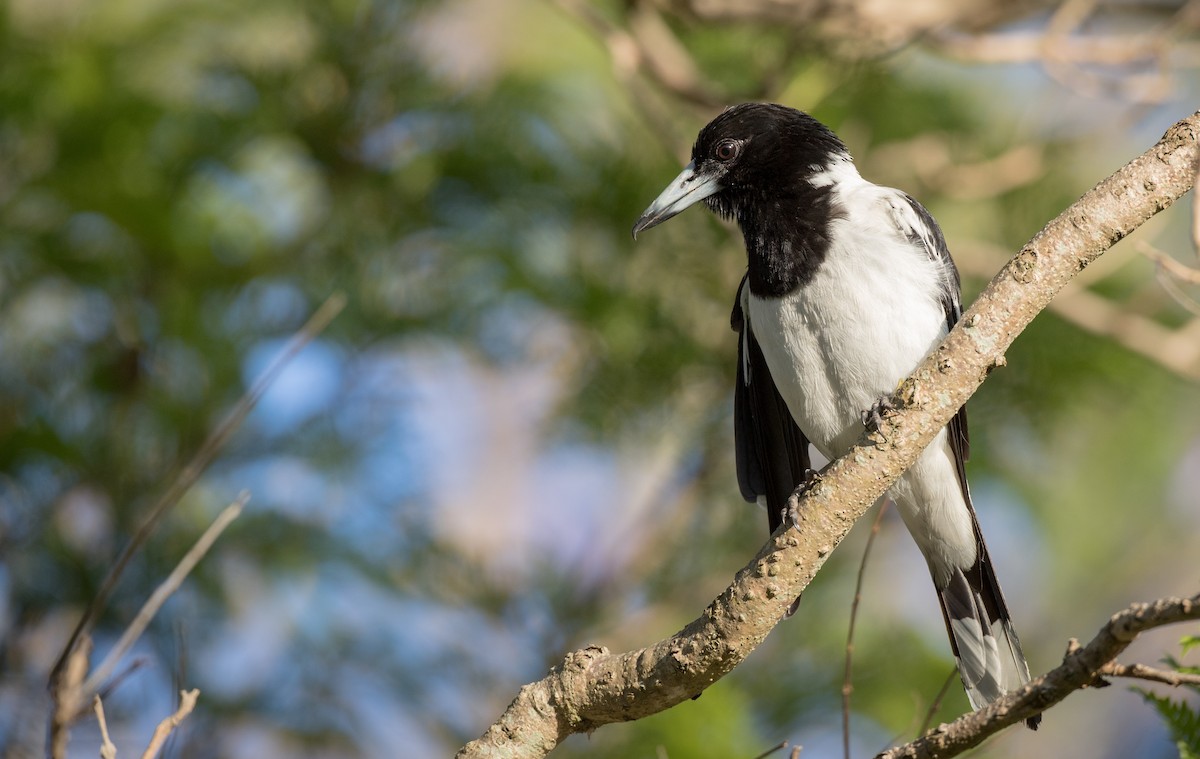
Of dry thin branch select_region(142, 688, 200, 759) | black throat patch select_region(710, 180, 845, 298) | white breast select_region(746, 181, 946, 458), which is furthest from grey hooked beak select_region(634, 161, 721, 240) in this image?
dry thin branch select_region(142, 688, 200, 759)

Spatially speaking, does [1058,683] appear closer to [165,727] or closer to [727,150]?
[165,727]

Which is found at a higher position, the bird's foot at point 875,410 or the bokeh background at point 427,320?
the bokeh background at point 427,320

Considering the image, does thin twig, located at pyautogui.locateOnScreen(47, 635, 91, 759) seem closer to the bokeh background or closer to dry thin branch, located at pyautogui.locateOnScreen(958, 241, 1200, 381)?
the bokeh background

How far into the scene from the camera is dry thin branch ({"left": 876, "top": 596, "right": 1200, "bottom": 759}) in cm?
150

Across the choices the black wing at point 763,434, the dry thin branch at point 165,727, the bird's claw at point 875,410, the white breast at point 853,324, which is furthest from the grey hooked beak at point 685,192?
the dry thin branch at point 165,727

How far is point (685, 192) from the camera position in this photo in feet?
11.0

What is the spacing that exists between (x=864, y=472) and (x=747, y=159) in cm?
151

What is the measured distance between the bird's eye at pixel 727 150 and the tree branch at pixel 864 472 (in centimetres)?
142

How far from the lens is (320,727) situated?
4145 mm

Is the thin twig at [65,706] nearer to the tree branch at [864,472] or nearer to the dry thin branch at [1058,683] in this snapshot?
the tree branch at [864,472]

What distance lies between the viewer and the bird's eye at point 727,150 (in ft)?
10.9

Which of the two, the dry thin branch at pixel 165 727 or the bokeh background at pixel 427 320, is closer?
the dry thin branch at pixel 165 727

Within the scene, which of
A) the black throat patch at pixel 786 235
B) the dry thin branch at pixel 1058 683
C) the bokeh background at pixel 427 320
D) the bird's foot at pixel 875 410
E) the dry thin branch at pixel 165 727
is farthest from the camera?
the bokeh background at pixel 427 320

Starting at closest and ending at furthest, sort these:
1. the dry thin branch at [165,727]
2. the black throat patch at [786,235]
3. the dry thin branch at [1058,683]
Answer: the dry thin branch at [1058,683] < the dry thin branch at [165,727] < the black throat patch at [786,235]
